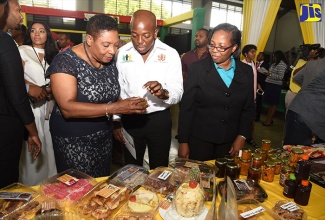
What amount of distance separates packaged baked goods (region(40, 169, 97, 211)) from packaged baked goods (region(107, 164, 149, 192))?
107 millimetres

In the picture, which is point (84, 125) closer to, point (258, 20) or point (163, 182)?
point (163, 182)

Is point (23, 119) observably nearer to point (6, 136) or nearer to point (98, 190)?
point (6, 136)

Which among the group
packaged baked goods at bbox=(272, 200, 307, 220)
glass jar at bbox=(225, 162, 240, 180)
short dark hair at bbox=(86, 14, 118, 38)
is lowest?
packaged baked goods at bbox=(272, 200, 307, 220)

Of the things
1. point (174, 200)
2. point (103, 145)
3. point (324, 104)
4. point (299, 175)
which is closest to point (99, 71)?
point (103, 145)

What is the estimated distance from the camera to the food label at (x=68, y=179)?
1167mm

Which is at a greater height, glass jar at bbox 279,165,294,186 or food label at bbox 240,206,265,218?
glass jar at bbox 279,165,294,186

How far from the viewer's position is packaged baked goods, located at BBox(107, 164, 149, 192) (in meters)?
1.22

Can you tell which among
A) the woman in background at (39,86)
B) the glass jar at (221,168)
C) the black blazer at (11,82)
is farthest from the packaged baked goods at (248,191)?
the woman in background at (39,86)

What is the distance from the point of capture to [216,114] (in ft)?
5.66

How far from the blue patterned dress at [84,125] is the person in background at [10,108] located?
16 centimetres

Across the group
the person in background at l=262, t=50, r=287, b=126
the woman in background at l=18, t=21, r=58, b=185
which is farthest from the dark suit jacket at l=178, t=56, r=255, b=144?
the person in background at l=262, t=50, r=287, b=126

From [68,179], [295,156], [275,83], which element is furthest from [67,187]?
[275,83]

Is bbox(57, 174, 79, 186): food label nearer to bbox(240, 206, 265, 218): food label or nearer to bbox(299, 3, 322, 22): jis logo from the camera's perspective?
bbox(240, 206, 265, 218): food label

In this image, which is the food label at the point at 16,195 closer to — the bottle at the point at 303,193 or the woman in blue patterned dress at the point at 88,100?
the woman in blue patterned dress at the point at 88,100
